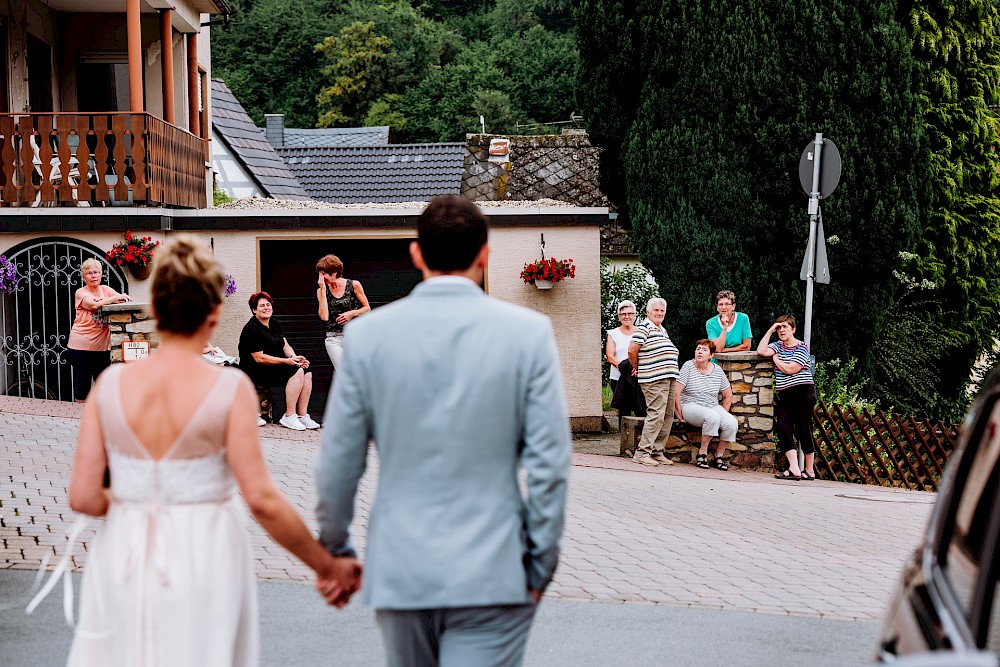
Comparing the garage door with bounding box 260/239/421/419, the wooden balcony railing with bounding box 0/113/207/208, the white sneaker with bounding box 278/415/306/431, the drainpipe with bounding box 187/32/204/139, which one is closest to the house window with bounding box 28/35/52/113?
the drainpipe with bounding box 187/32/204/139

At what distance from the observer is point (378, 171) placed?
33.7 m

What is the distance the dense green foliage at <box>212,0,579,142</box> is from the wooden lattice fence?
4480 centimetres

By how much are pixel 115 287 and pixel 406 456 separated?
14.3m

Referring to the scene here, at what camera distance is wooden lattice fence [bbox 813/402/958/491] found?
14773 mm

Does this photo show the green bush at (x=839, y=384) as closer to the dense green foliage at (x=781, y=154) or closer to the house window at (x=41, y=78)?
the dense green foliage at (x=781, y=154)

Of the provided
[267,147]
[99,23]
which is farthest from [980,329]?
[267,147]

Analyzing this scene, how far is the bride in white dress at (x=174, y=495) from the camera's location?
11.9 feet

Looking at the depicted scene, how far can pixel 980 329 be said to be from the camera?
20.0 metres

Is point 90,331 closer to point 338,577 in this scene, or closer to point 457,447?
point 338,577

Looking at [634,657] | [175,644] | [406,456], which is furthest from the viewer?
[634,657]

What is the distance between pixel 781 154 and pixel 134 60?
8.78 m

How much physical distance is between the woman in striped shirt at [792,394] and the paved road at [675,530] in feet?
1.32

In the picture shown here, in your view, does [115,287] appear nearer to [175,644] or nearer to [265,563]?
[265,563]

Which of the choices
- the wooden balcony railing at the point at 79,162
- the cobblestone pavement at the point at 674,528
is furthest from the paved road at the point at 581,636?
the wooden balcony railing at the point at 79,162
